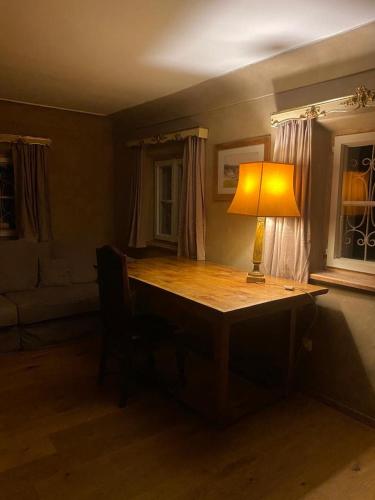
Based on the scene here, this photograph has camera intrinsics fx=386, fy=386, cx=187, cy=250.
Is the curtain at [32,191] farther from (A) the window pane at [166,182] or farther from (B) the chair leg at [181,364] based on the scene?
(B) the chair leg at [181,364]

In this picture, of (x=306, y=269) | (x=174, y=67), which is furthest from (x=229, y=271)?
(x=174, y=67)

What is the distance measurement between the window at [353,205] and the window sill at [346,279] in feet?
0.13

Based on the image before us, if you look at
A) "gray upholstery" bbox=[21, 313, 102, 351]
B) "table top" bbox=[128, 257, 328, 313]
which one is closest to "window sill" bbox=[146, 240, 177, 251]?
"table top" bbox=[128, 257, 328, 313]

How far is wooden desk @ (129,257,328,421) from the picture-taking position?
82.0 inches

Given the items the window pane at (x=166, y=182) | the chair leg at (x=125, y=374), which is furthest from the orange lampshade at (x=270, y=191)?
the window pane at (x=166, y=182)

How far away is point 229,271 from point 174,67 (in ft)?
5.15

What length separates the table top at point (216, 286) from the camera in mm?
2180

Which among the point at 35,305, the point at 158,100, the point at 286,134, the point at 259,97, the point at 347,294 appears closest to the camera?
the point at 347,294

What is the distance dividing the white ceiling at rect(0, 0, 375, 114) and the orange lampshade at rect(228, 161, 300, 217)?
2.44 ft

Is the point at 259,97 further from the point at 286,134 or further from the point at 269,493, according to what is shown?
the point at 269,493

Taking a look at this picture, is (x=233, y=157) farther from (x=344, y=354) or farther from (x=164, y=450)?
(x=164, y=450)

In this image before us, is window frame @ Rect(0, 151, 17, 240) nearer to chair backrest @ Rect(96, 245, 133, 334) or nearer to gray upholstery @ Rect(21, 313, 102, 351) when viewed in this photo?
gray upholstery @ Rect(21, 313, 102, 351)

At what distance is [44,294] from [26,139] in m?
1.66

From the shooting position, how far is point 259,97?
2.91 m
